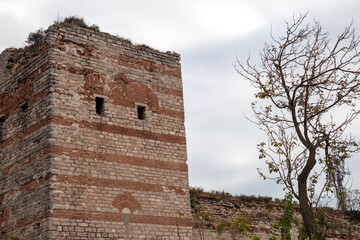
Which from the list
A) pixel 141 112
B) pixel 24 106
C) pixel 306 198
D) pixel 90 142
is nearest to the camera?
pixel 306 198

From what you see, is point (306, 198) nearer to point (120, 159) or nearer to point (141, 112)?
point (120, 159)

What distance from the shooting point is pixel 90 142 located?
13555 mm

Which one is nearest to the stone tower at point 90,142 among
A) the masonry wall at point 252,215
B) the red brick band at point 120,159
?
the red brick band at point 120,159

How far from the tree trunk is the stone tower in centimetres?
387

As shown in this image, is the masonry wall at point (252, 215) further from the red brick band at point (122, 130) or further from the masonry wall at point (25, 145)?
the masonry wall at point (25, 145)

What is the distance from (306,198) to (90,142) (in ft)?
18.0

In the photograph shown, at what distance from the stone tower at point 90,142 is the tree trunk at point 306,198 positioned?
387cm

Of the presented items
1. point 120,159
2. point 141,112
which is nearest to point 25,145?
point 120,159

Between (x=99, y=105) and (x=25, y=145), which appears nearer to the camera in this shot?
(x=25, y=145)

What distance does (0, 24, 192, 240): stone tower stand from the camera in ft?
42.5

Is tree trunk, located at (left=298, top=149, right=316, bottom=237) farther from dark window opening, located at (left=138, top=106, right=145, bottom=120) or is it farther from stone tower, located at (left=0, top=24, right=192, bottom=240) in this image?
dark window opening, located at (left=138, top=106, right=145, bottom=120)

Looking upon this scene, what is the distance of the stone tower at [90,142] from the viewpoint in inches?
511

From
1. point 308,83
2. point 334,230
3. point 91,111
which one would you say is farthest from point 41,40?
point 334,230

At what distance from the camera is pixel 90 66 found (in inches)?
562
